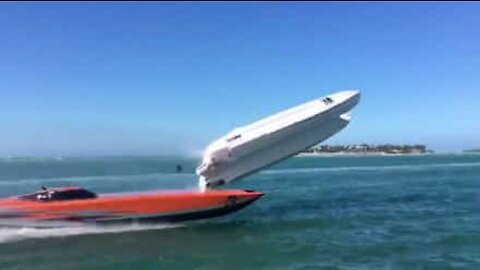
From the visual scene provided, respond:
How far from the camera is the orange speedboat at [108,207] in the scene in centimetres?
2292

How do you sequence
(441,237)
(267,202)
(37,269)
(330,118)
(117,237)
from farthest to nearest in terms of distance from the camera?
(267,202) < (330,118) < (117,237) < (441,237) < (37,269)

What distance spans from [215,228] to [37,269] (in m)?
8.41

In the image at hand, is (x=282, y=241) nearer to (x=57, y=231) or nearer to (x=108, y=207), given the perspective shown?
(x=108, y=207)

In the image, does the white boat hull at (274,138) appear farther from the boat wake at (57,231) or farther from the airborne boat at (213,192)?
the boat wake at (57,231)

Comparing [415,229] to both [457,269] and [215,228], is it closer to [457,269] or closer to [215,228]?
[457,269]

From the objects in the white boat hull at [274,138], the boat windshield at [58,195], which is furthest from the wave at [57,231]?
the white boat hull at [274,138]

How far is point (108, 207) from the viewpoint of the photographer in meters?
23.3

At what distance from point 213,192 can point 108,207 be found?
438 centimetres

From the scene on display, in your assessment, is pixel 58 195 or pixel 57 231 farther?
pixel 58 195

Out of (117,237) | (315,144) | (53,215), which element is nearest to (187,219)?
(117,237)

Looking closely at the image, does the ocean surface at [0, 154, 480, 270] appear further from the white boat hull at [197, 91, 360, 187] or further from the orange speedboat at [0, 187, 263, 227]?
the white boat hull at [197, 91, 360, 187]

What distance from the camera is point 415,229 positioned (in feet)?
74.2

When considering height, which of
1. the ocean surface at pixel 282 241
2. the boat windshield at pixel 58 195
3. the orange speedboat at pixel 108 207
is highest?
the boat windshield at pixel 58 195

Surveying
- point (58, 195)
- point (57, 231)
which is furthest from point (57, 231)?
point (58, 195)
